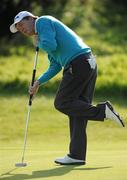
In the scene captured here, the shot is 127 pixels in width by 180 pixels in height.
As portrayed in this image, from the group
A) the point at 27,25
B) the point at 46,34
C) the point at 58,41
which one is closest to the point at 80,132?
the point at 58,41

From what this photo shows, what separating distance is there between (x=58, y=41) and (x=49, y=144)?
4.34m

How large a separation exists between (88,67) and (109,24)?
25.9 metres

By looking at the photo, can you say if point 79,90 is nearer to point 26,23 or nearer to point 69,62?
point 69,62

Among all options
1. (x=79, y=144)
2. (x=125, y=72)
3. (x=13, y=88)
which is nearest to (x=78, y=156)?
(x=79, y=144)

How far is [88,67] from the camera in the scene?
8008mm

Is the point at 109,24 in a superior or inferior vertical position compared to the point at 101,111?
superior

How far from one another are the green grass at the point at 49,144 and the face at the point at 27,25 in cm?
144

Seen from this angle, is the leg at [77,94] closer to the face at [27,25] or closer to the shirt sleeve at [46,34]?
the shirt sleeve at [46,34]

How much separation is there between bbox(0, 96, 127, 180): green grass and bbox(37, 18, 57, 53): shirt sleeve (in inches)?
51.0

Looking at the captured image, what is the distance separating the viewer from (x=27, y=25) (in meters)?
7.96

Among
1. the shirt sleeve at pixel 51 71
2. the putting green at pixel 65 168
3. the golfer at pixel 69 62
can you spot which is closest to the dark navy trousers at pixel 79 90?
the golfer at pixel 69 62

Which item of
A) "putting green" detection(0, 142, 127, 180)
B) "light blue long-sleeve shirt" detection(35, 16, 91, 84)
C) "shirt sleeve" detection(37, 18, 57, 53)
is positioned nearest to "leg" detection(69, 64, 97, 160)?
"putting green" detection(0, 142, 127, 180)

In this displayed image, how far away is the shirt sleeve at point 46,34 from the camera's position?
7859 mm

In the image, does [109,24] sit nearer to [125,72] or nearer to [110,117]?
[125,72]
